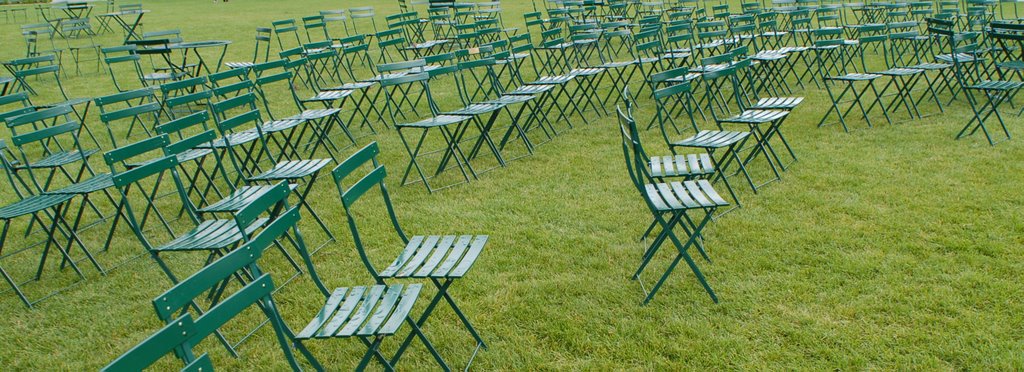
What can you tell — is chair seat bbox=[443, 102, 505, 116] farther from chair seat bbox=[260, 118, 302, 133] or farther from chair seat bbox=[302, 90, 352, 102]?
chair seat bbox=[302, 90, 352, 102]

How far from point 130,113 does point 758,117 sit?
524 centimetres

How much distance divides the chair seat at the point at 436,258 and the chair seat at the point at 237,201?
112 centimetres

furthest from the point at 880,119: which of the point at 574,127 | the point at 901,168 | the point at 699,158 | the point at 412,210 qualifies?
the point at 412,210

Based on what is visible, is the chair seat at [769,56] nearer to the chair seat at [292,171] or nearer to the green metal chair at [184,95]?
the chair seat at [292,171]

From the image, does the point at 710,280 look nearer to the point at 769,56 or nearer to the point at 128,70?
the point at 769,56

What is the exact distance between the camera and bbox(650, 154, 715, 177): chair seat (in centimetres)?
487

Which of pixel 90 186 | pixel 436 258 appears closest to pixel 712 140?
pixel 436 258

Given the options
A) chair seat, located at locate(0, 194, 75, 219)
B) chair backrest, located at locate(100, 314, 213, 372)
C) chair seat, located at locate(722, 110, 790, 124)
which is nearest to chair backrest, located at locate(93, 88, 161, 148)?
chair seat, located at locate(0, 194, 75, 219)

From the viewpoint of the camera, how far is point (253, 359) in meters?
3.98

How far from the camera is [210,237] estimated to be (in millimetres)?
4164

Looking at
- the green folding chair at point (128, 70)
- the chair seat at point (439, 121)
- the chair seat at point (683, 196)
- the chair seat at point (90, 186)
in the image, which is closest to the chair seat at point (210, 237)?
the chair seat at point (90, 186)

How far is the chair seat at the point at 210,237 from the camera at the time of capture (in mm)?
3988

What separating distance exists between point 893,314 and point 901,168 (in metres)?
2.95

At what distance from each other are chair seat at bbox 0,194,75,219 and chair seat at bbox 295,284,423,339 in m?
2.67
